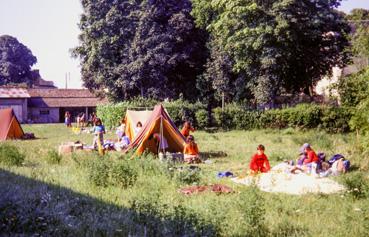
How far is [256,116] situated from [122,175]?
1883 cm

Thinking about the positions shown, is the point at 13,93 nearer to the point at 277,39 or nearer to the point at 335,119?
the point at 277,39

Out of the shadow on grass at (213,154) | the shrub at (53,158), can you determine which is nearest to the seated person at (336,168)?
the shadow on grass at (213,154)

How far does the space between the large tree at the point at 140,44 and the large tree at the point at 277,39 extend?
2.85 m

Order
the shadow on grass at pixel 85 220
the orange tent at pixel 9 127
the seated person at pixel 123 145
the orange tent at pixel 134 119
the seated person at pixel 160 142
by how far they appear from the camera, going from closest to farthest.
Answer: the shadow on grass at pixel 85 220, the seated person at pixel 160 142, the seated person at pixel 123 145, the orange tent at pixel 134 119, the orange tent at pixel 9 127

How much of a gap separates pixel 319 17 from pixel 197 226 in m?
24.6

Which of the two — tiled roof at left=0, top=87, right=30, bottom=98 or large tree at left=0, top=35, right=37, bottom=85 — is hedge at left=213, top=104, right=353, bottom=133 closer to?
tiled roof at left=0, top=87, right=30, bottom=98

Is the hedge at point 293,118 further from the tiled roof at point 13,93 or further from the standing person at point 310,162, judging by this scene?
the tiled roof at point 13,93

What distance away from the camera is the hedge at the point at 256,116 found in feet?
85.3

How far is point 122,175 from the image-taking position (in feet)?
32.7

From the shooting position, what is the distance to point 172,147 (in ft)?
54.3

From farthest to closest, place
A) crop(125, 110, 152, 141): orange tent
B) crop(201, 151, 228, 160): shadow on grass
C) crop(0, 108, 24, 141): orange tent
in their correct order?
1. crop(0, 108, 24, 141): orange tent
2. crop(125, 110, 152, 141): orange tent
3. crop(201, 151, 228, 160): shadow on grass

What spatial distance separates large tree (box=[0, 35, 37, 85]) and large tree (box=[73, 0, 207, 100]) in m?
41.2

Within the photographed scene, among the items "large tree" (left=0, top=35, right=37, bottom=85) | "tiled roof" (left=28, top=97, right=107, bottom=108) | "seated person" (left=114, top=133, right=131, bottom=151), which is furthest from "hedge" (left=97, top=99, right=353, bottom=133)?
"large tree" (left=0, top=35, right=37, bottom=85)

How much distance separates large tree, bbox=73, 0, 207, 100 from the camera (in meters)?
32.4
